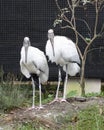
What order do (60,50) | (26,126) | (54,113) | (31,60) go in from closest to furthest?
(26,126)
(54,113)
(31,60)
(60,50)

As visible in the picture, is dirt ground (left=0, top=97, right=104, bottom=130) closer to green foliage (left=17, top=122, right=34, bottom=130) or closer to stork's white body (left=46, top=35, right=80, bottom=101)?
green foliage (left=17, top=122, right=34, bottom=130)

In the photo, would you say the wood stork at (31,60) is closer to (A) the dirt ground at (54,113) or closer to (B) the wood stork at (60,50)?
(B) the wood stork at (60,50)

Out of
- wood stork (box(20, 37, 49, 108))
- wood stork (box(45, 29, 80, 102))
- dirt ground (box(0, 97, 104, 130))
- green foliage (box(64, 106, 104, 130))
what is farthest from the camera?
wood stork (box(45, 29, 80, 102))

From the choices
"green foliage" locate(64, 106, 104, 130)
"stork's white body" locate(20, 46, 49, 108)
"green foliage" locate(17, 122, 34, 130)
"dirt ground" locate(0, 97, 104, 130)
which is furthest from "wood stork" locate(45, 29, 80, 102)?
"green foliage" locate(17, 122, 34, 130)

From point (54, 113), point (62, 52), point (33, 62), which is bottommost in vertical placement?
point (54, 113)

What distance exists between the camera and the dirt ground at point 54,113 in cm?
856

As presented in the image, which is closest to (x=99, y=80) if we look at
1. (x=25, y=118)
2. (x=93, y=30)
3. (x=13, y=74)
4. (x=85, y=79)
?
(x=85, y=79)

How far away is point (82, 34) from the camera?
1370cm

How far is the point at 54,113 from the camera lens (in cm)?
920

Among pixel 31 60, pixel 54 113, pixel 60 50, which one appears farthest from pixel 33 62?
pixel 54 113

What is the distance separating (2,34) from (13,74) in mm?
978

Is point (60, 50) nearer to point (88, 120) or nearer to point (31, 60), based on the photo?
point (31, 60)

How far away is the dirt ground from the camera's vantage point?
8.56 metres

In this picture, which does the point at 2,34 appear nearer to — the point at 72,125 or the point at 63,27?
the point at 63,27
